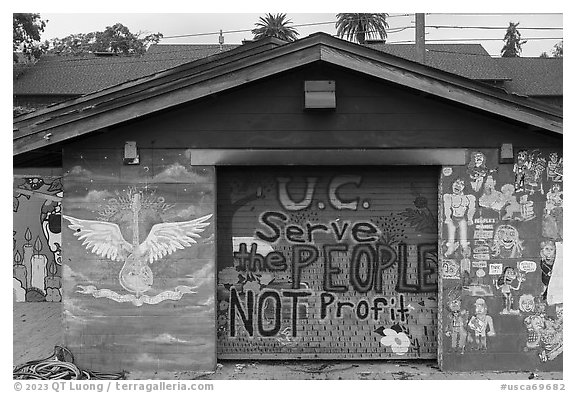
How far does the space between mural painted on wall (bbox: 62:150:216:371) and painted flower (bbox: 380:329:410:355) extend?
2.16 meters

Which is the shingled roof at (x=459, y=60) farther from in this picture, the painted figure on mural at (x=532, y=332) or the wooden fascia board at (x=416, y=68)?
the painted figure on mural at (x=532, y=332)

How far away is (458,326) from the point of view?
7.26 m

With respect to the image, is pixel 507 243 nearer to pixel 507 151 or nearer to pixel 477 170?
pixel 477 170

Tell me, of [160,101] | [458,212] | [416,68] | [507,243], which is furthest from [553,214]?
[160,101]

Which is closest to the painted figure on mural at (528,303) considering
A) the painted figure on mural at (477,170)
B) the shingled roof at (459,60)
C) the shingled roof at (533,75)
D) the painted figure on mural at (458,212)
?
the painted figure on mural at (458,212)

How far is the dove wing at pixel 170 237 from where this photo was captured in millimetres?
7230

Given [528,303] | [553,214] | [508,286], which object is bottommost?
[528,303]

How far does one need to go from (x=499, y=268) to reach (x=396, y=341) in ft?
5.10

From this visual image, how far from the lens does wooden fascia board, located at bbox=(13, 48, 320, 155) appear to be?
6.78 meters

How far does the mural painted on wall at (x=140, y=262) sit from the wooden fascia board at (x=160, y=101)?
1.52 feet

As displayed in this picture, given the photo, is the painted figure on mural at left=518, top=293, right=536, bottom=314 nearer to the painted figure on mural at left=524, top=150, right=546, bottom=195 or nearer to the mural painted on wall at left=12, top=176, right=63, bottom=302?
the painted figure on mural at left=524, top=150, right=546, bottom=195

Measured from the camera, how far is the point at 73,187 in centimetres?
721

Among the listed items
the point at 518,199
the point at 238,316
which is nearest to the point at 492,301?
the point at 518,199

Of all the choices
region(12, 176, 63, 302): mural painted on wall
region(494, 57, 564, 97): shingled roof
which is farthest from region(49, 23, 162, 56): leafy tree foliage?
region(12, 176, 63, 302): mural painted on wall
